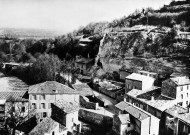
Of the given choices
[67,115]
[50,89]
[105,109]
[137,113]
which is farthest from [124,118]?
[50,89]

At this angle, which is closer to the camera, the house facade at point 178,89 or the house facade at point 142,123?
the house facade at point 142,123

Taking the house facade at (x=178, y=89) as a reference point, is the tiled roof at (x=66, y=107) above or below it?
below

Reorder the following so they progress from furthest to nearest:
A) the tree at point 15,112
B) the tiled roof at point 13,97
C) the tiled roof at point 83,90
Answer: the tiled roof at point 83,90
the tiled roof at point 13,97
the tree at point 15,112

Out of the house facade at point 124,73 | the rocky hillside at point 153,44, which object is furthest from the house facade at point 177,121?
the house facade at point 124,73

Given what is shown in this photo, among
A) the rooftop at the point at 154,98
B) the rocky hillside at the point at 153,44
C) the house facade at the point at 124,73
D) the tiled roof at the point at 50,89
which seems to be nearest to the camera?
the rooftop at the point at 154,98

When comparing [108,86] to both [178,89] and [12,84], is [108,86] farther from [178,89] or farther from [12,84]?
[12,84]

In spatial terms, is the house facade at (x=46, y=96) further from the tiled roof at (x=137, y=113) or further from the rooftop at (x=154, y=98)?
the tiled roof at (x=137, y=113)

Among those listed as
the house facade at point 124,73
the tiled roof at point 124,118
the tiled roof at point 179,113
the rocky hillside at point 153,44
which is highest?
the rocky hillside at point 153,44

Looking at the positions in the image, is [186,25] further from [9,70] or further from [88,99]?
[9,70]
